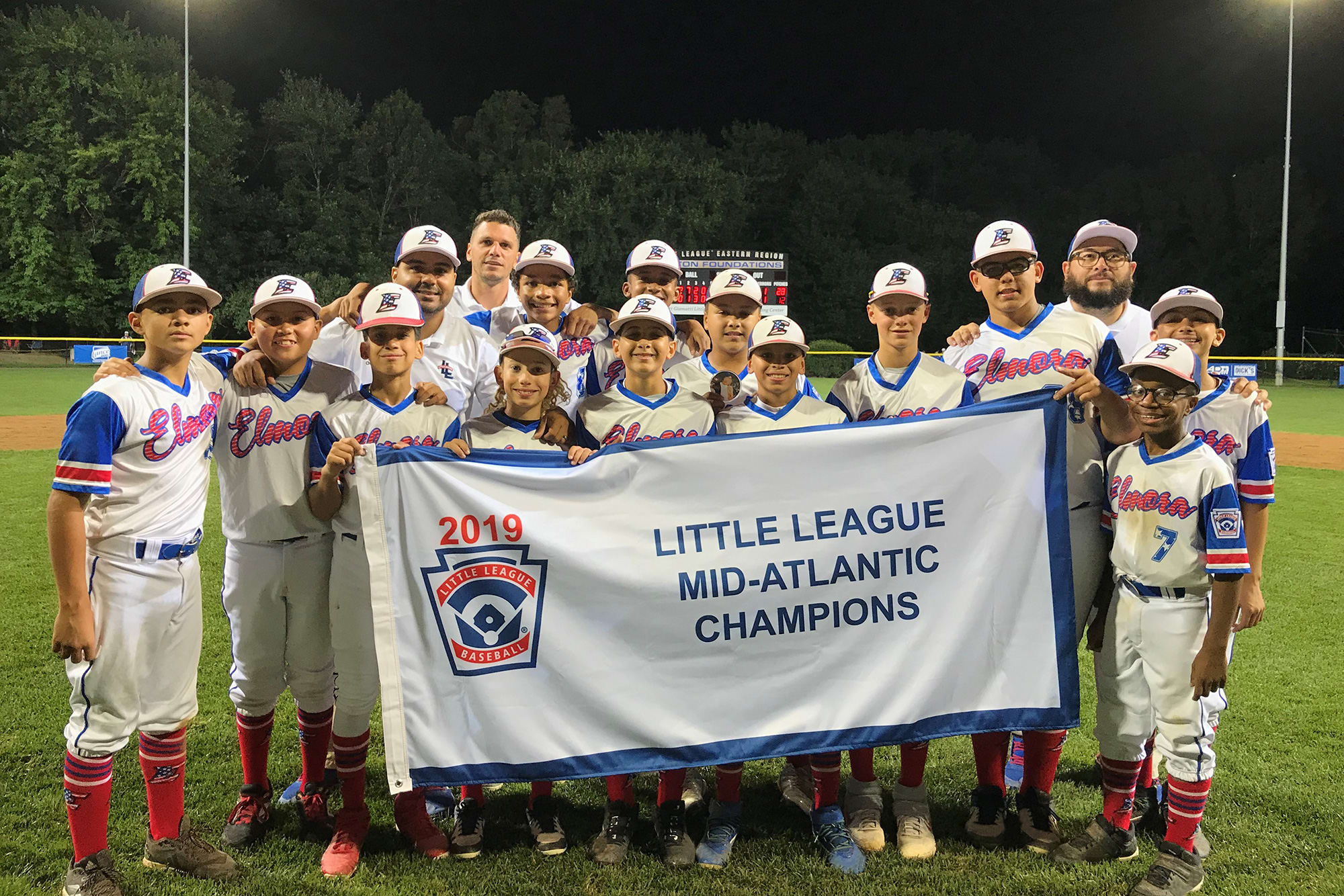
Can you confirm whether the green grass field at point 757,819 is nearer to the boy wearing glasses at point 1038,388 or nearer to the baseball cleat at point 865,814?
the baseball cleat at point 865,814

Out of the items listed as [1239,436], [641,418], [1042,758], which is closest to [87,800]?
[641,418]

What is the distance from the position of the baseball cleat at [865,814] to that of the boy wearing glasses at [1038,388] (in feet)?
1.31

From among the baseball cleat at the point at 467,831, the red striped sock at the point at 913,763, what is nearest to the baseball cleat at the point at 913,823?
the red striped sock at the point at 913,763

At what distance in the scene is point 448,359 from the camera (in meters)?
4.92

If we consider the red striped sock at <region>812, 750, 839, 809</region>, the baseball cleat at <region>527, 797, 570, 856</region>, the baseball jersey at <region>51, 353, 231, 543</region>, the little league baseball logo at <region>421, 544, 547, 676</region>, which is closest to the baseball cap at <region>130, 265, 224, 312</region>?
the baseball jersey at <region>51, 353, 231, 543</region>

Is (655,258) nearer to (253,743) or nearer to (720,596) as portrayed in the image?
(720,596)

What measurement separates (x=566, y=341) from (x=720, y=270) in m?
21.5

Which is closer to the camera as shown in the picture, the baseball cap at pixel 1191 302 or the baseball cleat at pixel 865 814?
the baseball cleat at pixel 865 814

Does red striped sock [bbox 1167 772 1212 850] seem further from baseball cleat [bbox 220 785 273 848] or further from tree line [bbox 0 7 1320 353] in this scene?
tree line [bbox 0 7 1320 353]

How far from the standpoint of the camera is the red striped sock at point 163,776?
3686 mm

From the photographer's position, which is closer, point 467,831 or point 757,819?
point 467,831

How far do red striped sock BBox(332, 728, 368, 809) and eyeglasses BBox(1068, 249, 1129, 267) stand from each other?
4.12 meters

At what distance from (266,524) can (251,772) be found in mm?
1156

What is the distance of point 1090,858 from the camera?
12.5ft
